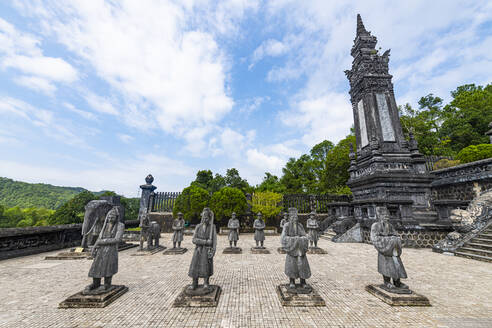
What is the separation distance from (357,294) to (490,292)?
120 inches

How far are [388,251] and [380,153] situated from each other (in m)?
11.8

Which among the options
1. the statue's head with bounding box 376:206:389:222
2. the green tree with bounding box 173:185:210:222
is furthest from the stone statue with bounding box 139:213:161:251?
the statue's head with bounding box 376:206:389:222

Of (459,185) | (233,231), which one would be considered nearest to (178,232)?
(233,231)

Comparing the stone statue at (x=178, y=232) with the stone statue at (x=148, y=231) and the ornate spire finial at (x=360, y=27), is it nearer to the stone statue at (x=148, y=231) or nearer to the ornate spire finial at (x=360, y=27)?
the stone statue at (x=148, y=231)

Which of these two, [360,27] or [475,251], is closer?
[475,251]

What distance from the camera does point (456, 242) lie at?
864 cm

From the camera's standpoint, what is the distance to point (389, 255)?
4438 mm

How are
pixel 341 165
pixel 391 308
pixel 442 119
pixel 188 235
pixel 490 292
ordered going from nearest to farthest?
1. pixel 391 308
2. pixel 490 292
3. pixel 188 235
4. pixel 341 165
5. pixel 442 119

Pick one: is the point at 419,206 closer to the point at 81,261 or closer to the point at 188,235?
the point at 188,235

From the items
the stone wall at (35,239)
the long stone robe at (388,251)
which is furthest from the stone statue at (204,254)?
the stone wall at (35,239)

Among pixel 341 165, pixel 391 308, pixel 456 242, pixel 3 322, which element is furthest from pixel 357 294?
pixel 341 165

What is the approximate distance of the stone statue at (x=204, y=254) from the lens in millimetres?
4371

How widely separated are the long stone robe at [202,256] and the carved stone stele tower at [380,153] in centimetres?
1090

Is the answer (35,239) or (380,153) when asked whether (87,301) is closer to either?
(35,239)
